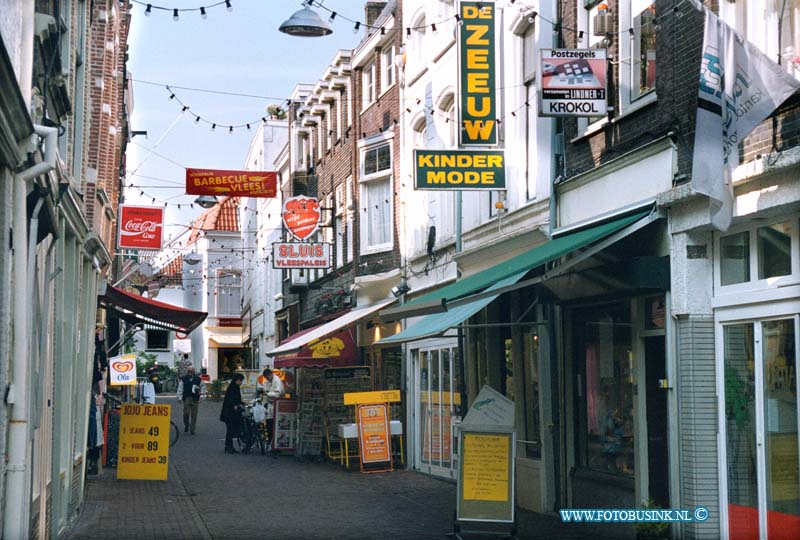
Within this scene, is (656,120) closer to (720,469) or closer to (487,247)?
(720,469)

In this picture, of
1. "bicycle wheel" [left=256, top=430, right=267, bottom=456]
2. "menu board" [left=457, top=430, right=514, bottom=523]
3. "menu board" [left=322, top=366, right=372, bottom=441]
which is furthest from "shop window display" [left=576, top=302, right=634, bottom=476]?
"bicycle wheel" [left=256, top=430, right=267, bottom=456]

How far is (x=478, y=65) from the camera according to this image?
659 inches

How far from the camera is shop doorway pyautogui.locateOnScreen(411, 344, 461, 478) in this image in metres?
20.7

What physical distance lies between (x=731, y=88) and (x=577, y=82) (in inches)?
147

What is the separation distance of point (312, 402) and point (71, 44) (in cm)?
1370

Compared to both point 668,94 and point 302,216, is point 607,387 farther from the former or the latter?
point 302,216

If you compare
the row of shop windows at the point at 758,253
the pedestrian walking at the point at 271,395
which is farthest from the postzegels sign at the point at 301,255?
the row of shop windows at the point at 758,253

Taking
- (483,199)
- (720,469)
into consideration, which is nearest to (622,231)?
(720,469)

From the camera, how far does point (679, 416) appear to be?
11.6 metres

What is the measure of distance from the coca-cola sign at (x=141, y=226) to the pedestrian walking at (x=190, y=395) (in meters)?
4.62

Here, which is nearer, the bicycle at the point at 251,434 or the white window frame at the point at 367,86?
the bicycle at the point at 251,434

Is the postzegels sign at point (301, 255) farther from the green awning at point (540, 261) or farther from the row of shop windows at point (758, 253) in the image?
the row of shop windows at point (758, 253)

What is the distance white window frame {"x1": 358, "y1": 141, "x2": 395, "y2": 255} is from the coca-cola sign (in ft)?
14.8

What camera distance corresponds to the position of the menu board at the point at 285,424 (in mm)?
25547
